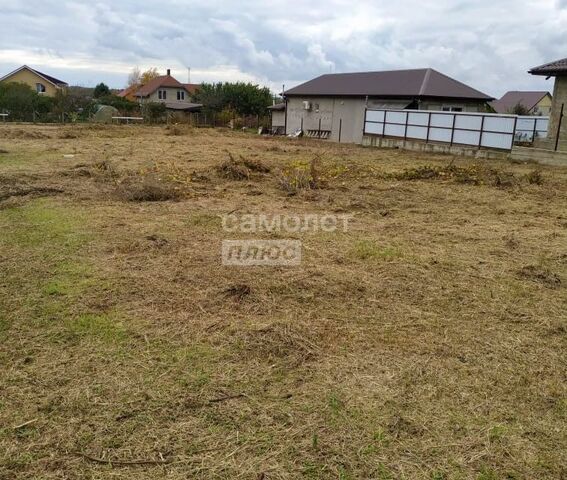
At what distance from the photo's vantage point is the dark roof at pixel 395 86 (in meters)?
22.5

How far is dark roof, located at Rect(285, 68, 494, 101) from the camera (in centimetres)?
2250

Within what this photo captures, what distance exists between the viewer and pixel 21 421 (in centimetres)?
220

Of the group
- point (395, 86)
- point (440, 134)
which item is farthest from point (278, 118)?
point (440, 134)

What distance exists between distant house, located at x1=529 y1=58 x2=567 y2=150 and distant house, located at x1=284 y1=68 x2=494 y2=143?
20.8ft

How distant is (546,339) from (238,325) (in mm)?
2136

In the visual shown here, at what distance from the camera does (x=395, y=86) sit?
23.7 meters

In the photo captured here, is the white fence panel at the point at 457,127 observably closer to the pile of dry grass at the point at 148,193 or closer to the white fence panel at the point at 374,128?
the white fence panel at the point at 374,128

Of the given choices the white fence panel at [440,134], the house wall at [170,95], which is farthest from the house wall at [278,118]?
the house wall at [170,95]

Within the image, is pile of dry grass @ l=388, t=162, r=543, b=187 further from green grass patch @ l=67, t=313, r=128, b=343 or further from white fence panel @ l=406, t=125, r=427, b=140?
green grass patch @ l=67, t=313, r=128, b=343

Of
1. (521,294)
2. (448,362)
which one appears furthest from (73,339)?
(521,294)

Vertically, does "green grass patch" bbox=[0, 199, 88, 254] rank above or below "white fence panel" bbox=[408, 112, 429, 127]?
below

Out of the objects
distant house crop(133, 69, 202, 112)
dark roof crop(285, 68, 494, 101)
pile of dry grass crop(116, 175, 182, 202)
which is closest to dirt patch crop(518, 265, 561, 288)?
pile of dry grass crop(116, 175, 182, 202)

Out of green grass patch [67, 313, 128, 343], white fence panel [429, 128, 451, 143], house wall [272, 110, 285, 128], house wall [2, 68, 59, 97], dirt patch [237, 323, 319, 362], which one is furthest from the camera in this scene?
house wall [2, 68, 59, 97]

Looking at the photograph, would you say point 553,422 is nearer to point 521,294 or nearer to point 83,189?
point 521,294
